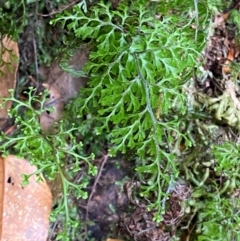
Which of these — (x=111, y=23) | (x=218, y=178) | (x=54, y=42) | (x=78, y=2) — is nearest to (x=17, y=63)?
(x=54, y=42)

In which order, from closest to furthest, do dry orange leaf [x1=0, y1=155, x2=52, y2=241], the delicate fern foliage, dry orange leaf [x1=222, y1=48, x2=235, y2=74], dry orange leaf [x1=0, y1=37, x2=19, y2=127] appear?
the delicate fern foliage, dry orange leaf [x1=0, y1=155, x2=52, y2=241], dry orange leaf [x1=0, y1=37, x2=19, y2=127], dry orange leaf [x1=222, y1=48, x2=235, y2=74]

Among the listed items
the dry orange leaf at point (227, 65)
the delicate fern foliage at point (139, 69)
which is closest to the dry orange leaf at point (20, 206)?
the delicate fern foliage at point (139, 69)

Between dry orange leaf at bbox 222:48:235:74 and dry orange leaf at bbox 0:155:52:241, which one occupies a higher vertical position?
dry orange leaf at bbox 222:48:235:74

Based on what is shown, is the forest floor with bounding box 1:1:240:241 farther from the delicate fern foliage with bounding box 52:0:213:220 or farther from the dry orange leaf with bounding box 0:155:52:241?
the delicate fern foliage with bounding box 52:0:213:220

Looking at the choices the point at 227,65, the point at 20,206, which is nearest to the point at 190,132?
the point at 227,65

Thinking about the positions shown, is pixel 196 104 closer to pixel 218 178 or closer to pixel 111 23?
pixel 218 178

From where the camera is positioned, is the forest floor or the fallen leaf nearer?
the forest floor

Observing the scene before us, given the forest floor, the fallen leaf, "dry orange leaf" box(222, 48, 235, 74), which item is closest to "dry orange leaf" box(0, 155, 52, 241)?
the forest floor
